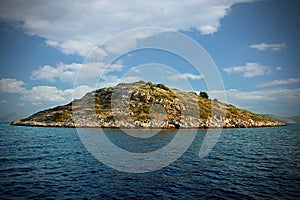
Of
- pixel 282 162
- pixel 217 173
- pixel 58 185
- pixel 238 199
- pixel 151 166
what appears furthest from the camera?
pixel 282 162

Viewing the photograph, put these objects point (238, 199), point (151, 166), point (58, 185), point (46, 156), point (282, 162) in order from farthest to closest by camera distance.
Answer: point (46, 156) < point (282, 162) < point (151, 166) < point (58, 185) < point (238, 199)

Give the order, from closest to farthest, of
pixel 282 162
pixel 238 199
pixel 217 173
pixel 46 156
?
1. pixel 238 199
2. pixel 217 173
3. pixel 282 162
4. pixel 46 156

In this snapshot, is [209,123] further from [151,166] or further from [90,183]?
[90,183]

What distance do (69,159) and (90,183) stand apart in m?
18.0

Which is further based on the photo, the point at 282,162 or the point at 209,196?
the point at 282,162

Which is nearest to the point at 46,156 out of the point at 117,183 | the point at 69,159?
the point at 69,159

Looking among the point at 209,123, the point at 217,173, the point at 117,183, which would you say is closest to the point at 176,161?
the point at 217,173

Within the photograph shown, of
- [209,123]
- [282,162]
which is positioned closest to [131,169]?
[282,162]

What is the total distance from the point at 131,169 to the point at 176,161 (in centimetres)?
1150


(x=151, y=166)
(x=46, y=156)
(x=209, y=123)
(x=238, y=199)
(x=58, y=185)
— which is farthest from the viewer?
(x=209, y=123)

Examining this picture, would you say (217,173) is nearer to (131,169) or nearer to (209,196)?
(209,196)

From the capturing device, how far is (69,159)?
144ft

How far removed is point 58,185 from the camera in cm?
2745

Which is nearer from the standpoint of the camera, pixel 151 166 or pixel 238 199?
pixel 238 199
